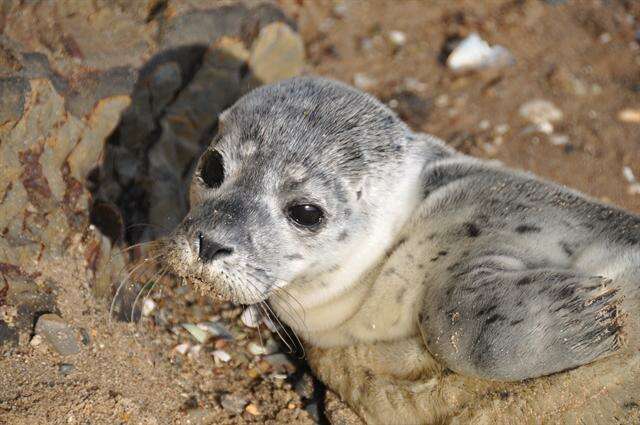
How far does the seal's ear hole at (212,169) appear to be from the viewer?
3.25 meters

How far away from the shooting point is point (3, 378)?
2.93 m

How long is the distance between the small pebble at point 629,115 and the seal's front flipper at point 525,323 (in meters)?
2.53

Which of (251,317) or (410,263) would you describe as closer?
(410,263)

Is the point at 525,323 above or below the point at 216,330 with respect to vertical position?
above

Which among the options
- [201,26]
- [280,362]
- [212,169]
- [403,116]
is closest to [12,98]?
[212,169]

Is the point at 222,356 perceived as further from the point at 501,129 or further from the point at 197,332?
the point at 501,129

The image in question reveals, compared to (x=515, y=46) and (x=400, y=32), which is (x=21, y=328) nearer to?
(x=400, y=32)

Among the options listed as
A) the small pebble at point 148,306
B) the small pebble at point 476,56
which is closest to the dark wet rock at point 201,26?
the small pebble at point 148,306

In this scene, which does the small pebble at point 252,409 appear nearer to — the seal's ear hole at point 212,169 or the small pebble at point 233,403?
the small pebble at point 233,403

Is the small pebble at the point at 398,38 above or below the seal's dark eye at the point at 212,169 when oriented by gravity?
below

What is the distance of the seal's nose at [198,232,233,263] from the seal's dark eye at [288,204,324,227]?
36 centimetres

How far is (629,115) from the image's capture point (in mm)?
5121

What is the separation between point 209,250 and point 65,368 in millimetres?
757

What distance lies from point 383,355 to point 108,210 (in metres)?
1.47
